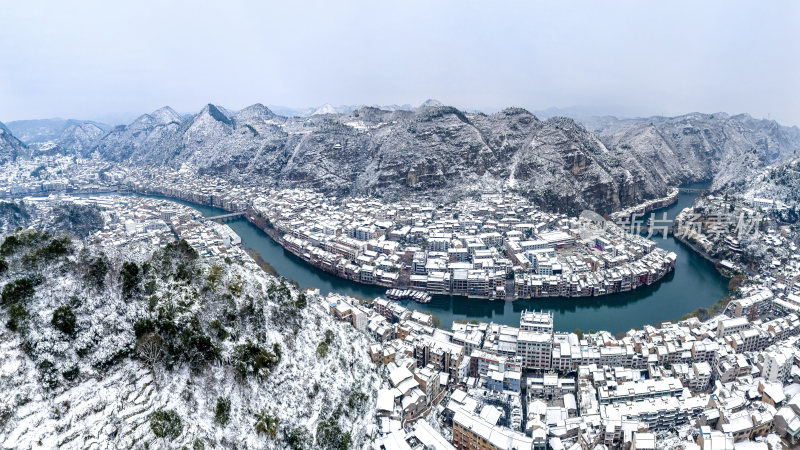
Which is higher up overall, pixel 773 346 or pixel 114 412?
pixel 114 412

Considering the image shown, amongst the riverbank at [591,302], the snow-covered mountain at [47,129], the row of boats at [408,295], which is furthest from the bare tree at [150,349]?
the snow-covered mountain at [47,129]

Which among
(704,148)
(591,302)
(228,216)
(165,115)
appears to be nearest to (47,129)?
(165,115)

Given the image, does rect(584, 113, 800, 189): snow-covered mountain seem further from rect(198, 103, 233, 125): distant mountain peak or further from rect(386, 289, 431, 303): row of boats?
rect(198, 103, 233, 125): distant mountain peak

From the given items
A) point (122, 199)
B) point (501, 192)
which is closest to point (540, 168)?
point (501, 192)

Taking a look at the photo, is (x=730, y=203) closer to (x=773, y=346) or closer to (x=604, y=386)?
(x=773, y=346)

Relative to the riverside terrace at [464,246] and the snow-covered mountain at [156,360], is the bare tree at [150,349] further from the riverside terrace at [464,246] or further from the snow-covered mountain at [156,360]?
the riverside terrace at [464,246]

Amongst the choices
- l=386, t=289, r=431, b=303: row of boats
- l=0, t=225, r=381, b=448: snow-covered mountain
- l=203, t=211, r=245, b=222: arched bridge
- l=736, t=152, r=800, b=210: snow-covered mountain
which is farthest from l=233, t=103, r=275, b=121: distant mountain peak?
l=736, t=152, r=800, b=210: snow-covered mountain

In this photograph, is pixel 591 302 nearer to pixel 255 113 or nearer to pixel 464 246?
pixel 464 246
